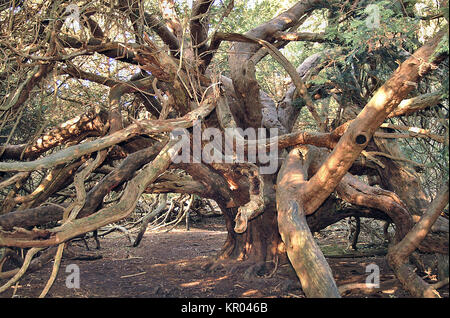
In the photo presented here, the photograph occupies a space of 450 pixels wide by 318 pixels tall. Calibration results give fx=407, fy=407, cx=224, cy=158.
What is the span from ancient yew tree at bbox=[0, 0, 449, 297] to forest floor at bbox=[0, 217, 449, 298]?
32cm

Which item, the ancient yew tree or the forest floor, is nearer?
the ancient yew tree

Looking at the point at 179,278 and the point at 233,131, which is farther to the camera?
the point at 179,278

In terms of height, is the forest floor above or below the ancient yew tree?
below

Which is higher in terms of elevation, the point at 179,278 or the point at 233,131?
the point at 233,131

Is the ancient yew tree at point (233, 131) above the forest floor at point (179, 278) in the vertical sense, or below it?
above

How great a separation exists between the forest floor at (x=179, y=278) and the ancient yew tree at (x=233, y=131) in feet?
1.04

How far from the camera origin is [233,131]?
5.22m

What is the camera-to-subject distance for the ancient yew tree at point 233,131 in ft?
13.8

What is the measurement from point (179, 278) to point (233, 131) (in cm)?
211

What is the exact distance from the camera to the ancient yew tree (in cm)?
422

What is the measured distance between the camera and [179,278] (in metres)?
5.49

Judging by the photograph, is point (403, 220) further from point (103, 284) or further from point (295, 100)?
point (103, 284)

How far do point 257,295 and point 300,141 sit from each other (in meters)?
1.90

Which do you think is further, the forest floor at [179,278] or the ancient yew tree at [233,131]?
the forest floor at [179,278]
